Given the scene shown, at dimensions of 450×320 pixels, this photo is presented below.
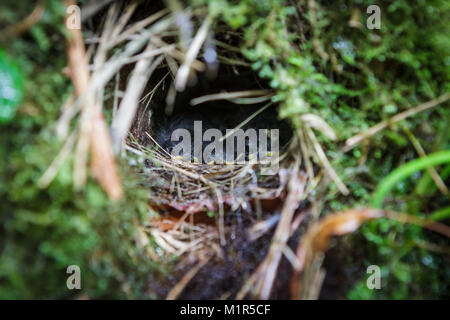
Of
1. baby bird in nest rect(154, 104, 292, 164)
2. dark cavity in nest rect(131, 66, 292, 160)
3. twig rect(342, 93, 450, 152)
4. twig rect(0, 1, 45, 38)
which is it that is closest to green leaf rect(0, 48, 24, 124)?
twig rect(0, 1, 45, 38)

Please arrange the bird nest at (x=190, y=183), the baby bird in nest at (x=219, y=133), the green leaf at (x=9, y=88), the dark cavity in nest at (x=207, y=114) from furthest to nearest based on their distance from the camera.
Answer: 1. the baby bird in nest at (x=219, y=133)
2. the dark cavity in nest at (x=207, y=114)
3. the bird nest at (x=190, y=183)
4. the green leaf at (x=9, y=88)

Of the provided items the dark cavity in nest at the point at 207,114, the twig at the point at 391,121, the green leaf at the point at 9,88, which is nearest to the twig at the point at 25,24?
the green leaf at the point at 9,88

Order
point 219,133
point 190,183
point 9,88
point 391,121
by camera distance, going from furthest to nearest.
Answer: point 219,133 < point 190,183 < point 391,121 < point 9,88

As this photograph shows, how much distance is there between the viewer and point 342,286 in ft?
3.40

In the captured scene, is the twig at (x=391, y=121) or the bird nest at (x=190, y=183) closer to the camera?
the bird nest at (x=190, y=183)

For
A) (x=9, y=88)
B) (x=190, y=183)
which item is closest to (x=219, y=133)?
(x=190, y=183)

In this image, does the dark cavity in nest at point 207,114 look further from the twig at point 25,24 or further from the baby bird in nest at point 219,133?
the twig at point 25,24

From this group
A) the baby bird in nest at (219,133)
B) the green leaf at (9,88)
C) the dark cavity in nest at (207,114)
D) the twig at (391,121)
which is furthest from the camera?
the baby bird in nest at (219,133)

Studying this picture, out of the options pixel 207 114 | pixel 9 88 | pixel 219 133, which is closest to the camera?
pixel 9 88

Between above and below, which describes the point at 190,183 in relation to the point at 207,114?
below

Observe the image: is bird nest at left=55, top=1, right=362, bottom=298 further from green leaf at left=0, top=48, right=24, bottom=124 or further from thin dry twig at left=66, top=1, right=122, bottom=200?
green leaf at left=0, top=48, right=24, bottom=124

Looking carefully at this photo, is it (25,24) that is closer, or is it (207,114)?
(25,24)

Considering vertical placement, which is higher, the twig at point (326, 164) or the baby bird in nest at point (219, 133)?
the baby bird in nest at point (219, 133)

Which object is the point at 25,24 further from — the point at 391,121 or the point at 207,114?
the point at 207,114
